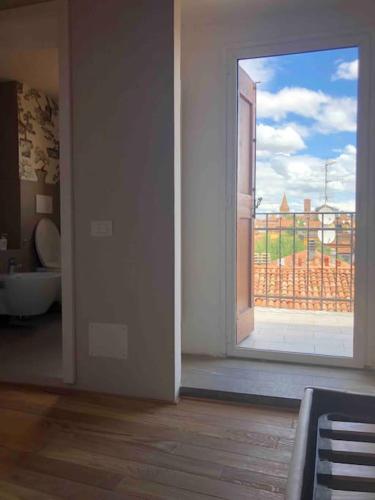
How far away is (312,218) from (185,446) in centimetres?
328

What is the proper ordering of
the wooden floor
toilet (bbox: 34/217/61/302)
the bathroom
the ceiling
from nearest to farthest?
the wooden floor, the ceiling, the bathroom, toilet (bbox: 34/217/61/302)

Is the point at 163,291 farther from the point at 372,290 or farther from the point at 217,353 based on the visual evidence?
the point at 372,290

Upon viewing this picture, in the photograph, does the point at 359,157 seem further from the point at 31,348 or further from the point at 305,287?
the point at 31,348

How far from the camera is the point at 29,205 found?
461 cm

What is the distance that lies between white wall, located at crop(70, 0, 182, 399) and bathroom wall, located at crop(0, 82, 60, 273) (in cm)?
225

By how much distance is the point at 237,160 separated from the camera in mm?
3037

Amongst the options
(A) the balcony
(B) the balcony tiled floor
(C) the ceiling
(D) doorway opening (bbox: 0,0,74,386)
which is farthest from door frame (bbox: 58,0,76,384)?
(A) the balcony

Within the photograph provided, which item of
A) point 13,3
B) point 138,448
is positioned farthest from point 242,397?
point 13,3

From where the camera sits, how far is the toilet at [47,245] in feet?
15.5

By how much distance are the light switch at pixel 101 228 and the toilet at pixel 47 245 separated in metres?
2.32

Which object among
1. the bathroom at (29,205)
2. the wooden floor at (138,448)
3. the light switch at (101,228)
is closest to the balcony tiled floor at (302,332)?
the wooden floor at (138,448)

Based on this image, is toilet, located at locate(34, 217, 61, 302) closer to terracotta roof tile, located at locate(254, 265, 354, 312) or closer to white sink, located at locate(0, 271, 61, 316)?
white sink, located at locate(0, 271, 61, 316)

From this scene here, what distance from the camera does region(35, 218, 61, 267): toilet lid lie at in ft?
15.6

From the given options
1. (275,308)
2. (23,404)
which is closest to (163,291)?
(23,404)
